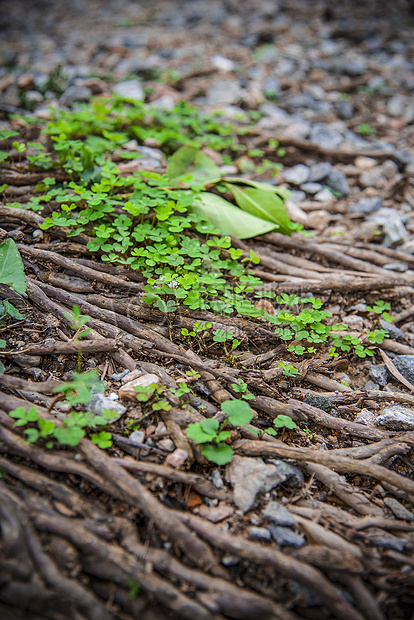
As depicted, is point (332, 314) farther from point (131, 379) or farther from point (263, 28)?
point (263, 28)

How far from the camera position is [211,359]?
96.6 inches

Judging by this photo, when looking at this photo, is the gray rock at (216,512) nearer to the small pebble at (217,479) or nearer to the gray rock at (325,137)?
the small pebble at (217,479)

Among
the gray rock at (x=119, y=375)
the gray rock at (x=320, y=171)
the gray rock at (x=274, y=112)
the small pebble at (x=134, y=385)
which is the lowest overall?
the gray rock at (x=119, y=375)

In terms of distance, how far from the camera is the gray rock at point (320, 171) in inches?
169

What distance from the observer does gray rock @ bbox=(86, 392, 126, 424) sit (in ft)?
6.62

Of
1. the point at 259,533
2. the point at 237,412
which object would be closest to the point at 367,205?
the point at 237,412


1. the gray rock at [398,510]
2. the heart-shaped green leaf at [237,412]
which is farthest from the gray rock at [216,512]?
the gray rock at [398,510]

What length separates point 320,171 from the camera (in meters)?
4.32

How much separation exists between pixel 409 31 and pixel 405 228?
21.5ft

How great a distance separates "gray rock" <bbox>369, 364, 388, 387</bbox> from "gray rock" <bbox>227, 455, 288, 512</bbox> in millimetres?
1070

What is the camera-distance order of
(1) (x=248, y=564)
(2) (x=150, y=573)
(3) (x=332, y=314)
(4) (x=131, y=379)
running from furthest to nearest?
(3) (x=332, y=314)
(4) (x=131, y=379)
(1) (x=248, y=564)
(2) (x=150, y=573)

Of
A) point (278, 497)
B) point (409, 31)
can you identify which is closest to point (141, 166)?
point (278, 497)

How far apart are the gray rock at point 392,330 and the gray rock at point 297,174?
2095 millimetres

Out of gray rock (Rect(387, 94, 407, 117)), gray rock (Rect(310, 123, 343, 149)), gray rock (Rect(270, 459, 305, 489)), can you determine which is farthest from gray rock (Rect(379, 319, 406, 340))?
gray rock (Rect(387, 94, 407, 117))
